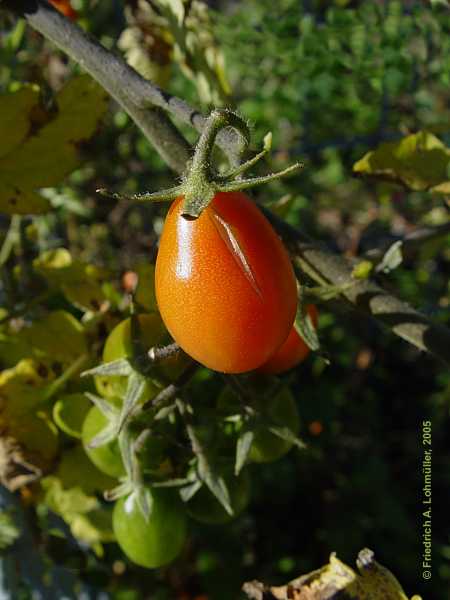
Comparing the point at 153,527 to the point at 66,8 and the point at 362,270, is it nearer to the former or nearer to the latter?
the point at 362,270

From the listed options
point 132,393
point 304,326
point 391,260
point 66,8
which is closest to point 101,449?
point 132,393

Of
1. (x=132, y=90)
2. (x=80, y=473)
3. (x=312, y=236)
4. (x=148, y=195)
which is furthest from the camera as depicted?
(x=312, y=236)

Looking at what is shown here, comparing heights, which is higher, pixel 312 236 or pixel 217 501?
pixel 217 501

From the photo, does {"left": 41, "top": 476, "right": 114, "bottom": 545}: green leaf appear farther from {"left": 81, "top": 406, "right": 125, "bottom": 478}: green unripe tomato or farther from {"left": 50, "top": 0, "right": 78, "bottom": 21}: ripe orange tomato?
{"left": 50, "top": 0, "right": 78, "bottom": 21}: ripe orange tomato

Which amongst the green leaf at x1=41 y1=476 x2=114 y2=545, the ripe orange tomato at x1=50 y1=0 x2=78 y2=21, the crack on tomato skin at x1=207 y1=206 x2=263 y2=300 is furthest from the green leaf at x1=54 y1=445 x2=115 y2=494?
the ripe orange tomato at x1=50 y1=0 x2=78 y2=21

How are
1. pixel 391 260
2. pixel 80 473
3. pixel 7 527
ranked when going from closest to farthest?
pixel 391 260, pixel 80 473, pixel 7 527

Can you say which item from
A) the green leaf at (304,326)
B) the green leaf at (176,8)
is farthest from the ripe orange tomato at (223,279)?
the green leaf at (176,8)

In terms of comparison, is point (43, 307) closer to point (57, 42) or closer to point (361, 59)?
point (57, 42)

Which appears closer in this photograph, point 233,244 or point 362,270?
point 233,244
